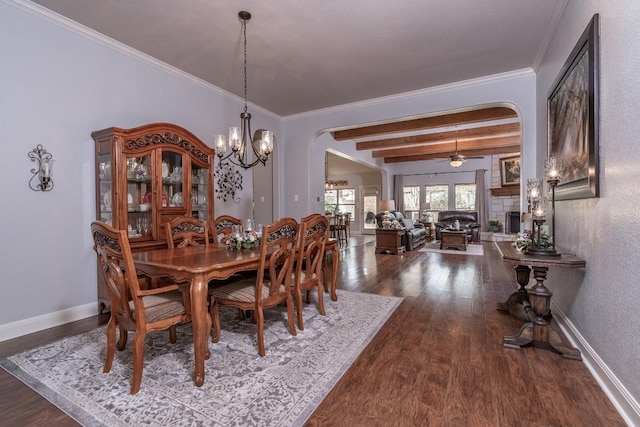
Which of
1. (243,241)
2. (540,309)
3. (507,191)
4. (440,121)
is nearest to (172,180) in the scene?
(243,241)

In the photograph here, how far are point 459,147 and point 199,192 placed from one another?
7316 millimetres

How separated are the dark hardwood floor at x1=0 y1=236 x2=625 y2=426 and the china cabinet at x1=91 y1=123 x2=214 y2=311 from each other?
3.14 ft

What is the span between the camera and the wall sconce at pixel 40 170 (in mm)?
2619

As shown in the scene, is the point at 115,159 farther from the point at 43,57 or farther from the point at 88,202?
the point at 43,57

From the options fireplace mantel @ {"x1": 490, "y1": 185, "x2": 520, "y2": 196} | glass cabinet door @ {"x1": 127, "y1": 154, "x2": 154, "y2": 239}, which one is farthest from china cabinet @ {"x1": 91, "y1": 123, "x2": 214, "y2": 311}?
fireplace mantel @ {"x1": 490, "y1": 185, "x2": 520, "y2": 196}

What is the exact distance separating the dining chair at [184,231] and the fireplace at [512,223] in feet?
30.6

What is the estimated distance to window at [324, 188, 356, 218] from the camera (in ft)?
40.8

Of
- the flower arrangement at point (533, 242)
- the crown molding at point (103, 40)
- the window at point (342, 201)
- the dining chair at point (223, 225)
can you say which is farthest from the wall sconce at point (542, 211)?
the window at point (342, 201)

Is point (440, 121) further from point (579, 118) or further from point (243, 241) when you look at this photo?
point (243, 241)

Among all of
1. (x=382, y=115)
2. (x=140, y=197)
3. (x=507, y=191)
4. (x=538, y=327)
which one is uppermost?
(x=382, y=115)

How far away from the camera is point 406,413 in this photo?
1525mm

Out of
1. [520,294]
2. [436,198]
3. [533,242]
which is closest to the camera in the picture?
[533,242]

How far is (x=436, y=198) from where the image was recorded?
Result: 10875 millimetres

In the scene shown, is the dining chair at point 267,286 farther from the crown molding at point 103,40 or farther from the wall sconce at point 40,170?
the crown molding at point 103,40
